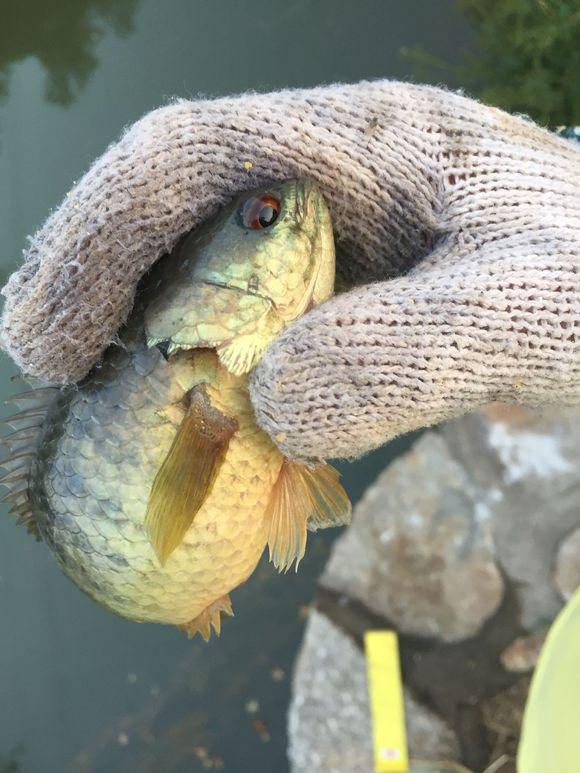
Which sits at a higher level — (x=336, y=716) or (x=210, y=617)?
(x=210, y=617)

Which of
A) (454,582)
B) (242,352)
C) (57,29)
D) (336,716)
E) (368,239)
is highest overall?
(57,29)

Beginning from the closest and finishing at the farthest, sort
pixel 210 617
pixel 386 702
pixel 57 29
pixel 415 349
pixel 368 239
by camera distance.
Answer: pixel 415 349 → pixel 368 239 → pixel 210 617 → pixel 57 29 → pixel 386 702

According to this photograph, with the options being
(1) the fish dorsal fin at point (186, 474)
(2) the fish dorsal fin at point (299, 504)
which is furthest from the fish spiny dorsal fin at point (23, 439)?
(2) the fish dorsal fin at point (299, 504)

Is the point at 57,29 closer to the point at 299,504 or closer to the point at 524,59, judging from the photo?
the point at 524,59

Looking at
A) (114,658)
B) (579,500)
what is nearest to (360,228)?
(579,500)

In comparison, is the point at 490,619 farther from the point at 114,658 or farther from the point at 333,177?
the point at 333,177

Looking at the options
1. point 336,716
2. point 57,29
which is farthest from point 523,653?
point 57,29

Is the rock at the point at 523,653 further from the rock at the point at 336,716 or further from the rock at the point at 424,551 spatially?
the rock at the point at 336,716
